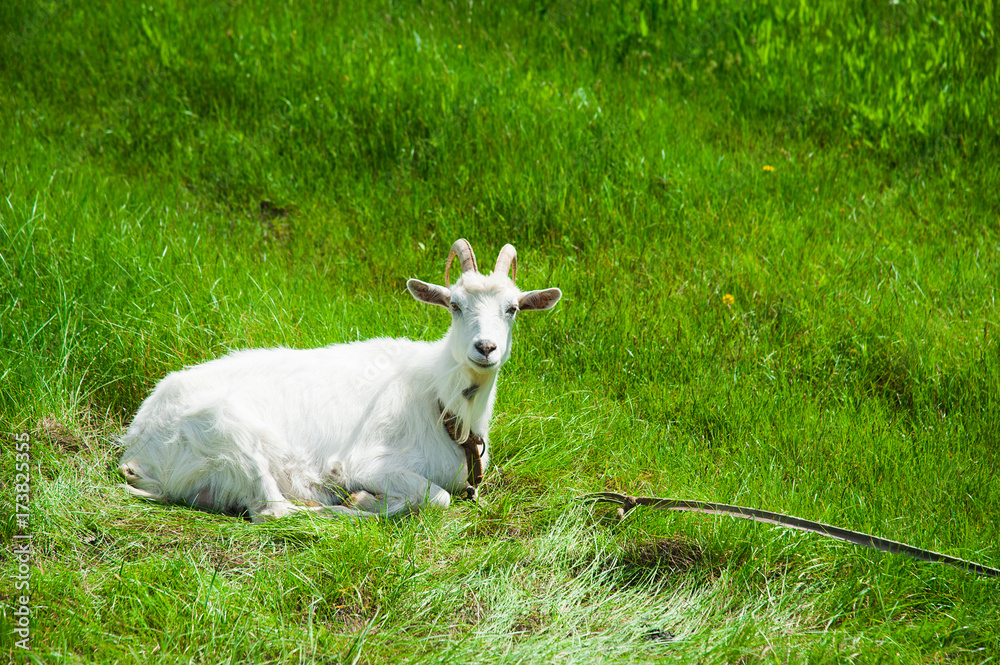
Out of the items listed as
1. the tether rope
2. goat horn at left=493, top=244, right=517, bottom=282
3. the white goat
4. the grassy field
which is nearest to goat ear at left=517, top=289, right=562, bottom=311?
the white goat

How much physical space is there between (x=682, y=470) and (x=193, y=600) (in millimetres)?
2661

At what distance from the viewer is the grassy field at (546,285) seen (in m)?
3.55

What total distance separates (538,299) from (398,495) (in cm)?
124

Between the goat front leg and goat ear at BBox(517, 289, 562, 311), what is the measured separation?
1041 mm

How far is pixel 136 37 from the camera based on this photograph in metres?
8.19

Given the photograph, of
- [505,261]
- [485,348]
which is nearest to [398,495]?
[485,348]

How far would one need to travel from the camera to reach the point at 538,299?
13.7 feet

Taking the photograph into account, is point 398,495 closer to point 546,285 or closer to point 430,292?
point 430,292

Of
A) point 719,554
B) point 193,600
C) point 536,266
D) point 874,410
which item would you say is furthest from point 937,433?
point 193,600

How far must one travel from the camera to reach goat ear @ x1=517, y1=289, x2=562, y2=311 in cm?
414

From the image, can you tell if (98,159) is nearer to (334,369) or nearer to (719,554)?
(334,369)

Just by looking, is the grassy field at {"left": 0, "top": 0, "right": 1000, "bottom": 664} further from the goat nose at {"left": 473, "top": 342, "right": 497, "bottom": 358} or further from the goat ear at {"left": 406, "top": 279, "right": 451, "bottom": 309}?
the goat ear at {"left": 406, "top": 279, "right": 451, "bottom": 309}

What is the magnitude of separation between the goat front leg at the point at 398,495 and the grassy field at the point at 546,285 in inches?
3.8

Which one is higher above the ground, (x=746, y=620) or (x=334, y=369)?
(x=334, y=369)
